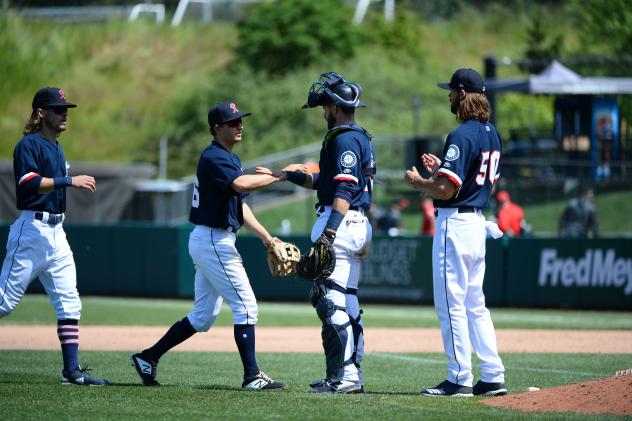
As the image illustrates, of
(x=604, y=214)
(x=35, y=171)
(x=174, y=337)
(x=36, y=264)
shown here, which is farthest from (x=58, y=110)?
(x=604, y=214)

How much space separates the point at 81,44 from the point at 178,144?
1132 cm

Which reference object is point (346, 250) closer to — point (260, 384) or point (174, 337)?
point (260, 384)

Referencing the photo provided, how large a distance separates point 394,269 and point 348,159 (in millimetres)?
12080

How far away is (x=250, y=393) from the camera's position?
7.15 meters

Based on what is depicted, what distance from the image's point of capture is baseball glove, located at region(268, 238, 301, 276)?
7.48 m

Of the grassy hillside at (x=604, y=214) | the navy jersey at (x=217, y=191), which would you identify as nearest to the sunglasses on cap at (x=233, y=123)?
the navy jersey at (x=217, y=191)

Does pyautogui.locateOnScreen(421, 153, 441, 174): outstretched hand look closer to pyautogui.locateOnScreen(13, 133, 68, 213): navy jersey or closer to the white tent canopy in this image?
pyautogui.locateOnScreen(13, 133, 68, 213): navy jersey

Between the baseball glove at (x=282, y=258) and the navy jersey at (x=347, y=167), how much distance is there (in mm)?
446

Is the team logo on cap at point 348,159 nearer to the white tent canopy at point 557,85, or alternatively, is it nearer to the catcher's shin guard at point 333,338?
the catcher's shin guard at point 333,338

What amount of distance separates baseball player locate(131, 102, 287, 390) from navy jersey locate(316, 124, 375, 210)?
1.48 feet

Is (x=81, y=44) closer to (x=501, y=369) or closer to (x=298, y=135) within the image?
(x=298, y=135)

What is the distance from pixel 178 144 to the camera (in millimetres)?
36406

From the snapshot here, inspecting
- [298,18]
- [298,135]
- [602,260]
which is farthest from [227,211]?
[298,18]

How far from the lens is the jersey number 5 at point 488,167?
7117mm
